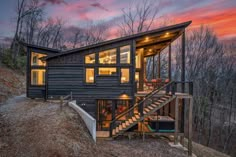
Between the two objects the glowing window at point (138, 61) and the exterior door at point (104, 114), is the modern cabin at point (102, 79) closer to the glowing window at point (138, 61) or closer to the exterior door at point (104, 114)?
the exterior door at point (104, 114)

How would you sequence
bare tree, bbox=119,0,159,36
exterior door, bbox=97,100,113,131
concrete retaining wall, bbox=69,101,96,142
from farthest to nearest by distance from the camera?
1. bare tree, bbox=119,0,159,36
2. exterior door, bbox=97,100,113,131
3. concrete retaining wall, bbox=69,101,96,142

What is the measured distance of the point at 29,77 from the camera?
13.5 metres

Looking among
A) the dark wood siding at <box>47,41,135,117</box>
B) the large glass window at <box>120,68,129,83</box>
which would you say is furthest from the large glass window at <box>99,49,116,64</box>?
the large glass window at <box>120,68,129,83</box>

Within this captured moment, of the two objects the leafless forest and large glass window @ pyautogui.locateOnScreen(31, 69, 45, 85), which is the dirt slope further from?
the leafless forest

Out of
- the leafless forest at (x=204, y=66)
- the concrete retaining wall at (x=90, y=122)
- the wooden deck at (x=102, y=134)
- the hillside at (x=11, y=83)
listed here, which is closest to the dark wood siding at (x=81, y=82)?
the wooden deck at (x=102, y=134)

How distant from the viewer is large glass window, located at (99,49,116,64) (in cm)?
1159

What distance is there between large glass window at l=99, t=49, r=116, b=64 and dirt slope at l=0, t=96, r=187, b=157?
389 centimetres

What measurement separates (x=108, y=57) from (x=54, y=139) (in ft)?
21.4

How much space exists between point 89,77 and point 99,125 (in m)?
3.27

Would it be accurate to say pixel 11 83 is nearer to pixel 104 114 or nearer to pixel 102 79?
pixel 102 79

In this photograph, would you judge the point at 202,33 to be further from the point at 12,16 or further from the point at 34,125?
the point at 12,16

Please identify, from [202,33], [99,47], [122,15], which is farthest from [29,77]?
[202,33]

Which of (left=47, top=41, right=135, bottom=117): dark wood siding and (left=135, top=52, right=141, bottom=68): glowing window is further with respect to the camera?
(left=135, top=52, right=141, bottom=68): glowing window

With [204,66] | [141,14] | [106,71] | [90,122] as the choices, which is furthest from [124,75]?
[204,66]
